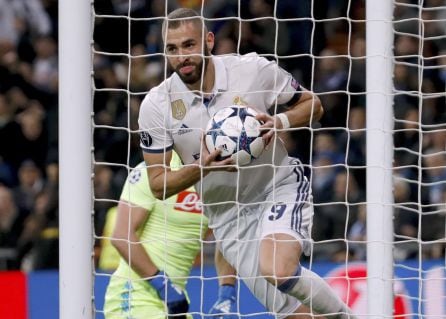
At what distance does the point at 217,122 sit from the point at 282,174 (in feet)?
1.90

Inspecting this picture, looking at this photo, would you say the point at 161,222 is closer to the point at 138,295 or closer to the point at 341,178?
the point at 138,295

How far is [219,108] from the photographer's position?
213 inches

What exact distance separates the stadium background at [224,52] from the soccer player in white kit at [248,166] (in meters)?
2.29

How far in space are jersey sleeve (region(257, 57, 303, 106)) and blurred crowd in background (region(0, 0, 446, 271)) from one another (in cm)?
230

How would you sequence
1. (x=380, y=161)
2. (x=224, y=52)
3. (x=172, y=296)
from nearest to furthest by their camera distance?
(x=380, y=161) < (x=172, y=296) < (x=224, y=52)

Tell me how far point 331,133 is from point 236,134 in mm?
4027

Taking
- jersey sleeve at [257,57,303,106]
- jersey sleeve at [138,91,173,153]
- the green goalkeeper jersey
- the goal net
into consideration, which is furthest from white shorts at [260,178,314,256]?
the goal net

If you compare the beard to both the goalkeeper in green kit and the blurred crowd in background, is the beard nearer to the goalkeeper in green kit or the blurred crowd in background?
the goalkeeper in green kit

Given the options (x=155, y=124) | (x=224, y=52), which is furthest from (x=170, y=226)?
(x=224, y=52)

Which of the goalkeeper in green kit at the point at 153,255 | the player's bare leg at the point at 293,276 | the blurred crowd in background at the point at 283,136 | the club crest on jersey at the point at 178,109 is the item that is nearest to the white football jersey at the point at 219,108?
the club crest on jersey at the point at 178,109

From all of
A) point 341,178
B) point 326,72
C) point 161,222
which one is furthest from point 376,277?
point 326,72

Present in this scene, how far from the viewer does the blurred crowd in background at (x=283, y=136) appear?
8.45 m

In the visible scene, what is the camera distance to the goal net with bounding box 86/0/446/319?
24.9 feet

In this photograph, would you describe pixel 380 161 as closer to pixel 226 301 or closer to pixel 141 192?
→ pixel 226 301
